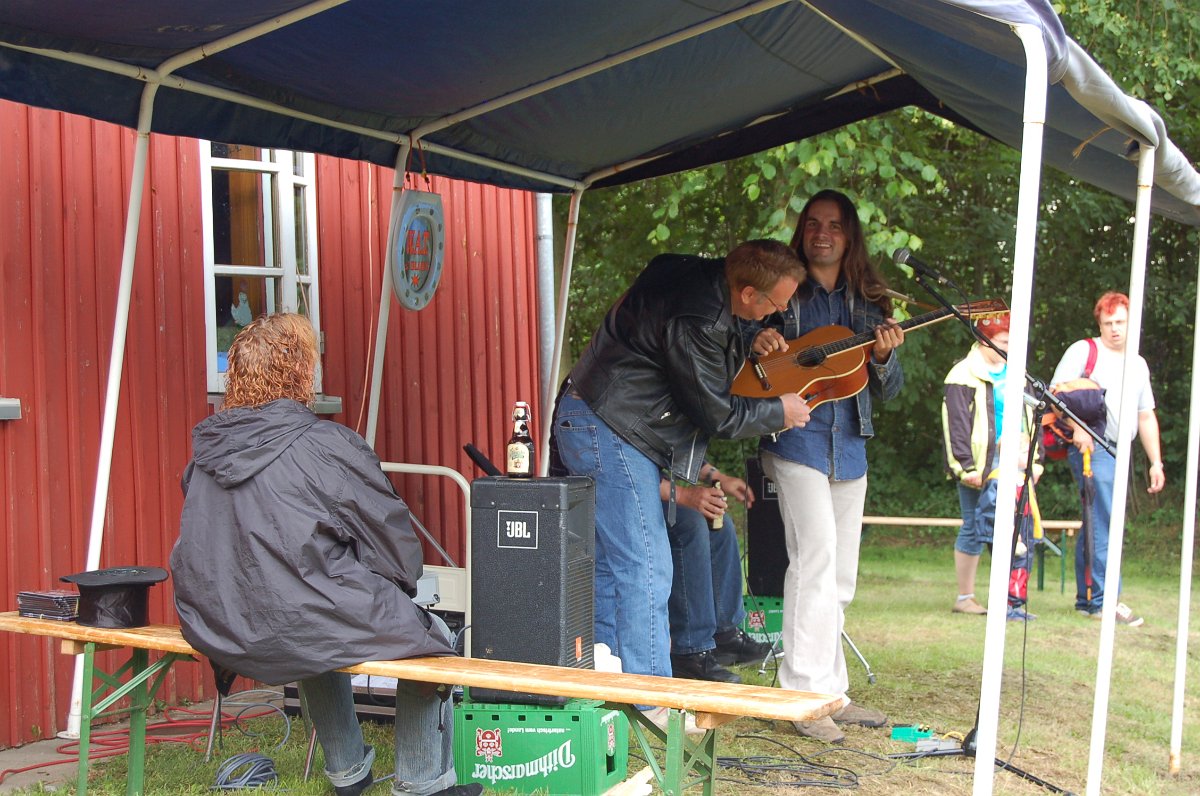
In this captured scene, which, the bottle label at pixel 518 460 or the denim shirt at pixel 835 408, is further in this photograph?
the denim shirt at pixel 835 408

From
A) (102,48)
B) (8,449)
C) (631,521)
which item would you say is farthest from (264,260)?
(631,521)

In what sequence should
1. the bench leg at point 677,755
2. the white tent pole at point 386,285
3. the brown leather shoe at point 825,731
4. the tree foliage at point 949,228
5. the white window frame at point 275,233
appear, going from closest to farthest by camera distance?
the bench leg at point 677,755, the brown leather shoe at point 825,731, the white tent pole at point 386,285, the white window frame at point 275,233, the tree foliage at point 949,228

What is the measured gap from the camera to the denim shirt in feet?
16.2

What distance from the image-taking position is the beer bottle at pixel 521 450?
4.18m

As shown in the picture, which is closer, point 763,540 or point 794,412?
point 794,412

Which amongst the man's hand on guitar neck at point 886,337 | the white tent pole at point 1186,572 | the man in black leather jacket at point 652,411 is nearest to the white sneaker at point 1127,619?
the white tent pole at point 1186,572

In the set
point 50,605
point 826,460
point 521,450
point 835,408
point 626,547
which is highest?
point 835,408

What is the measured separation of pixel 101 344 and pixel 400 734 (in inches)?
94.7

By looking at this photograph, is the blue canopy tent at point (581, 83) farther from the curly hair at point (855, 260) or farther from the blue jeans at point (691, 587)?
the blue jeans at point (691, 587)

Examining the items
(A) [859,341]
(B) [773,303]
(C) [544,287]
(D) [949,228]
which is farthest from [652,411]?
(D) [949,228]

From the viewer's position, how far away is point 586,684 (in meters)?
3.39

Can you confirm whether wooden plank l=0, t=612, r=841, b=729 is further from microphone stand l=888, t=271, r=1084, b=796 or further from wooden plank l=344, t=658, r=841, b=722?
microphone stand l=888, t=271, r=1084, b=796

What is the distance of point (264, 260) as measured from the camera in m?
6.17

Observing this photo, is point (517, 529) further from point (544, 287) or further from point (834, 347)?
point (544, 287)
